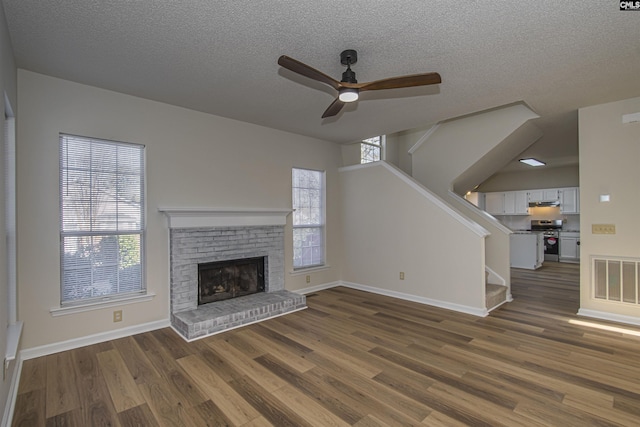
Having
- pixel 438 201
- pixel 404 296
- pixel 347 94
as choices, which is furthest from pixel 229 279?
pixel 438 201

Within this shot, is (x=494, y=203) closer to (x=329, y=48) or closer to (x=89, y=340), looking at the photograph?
(x=329, y=48)

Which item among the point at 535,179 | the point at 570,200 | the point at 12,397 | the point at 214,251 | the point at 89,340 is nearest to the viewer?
the point at 12,397

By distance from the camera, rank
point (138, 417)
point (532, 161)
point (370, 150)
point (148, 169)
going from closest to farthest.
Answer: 1. point (138, 417)
2. point (148, 169)
3. point (370, 150)
4. point (532, 161)

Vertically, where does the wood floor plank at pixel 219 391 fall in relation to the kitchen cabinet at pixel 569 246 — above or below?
below

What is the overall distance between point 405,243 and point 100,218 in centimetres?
412

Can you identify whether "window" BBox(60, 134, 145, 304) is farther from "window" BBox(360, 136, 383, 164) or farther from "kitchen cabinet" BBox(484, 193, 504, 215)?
"kitchen cabinet" BBox(484, 193, 504, 215)

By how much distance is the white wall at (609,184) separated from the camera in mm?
3699

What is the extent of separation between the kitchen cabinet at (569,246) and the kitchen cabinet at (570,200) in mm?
622

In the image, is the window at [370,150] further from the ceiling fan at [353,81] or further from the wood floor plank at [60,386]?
the wood floor plank at [60,386]

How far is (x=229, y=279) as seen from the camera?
4453 millimetres

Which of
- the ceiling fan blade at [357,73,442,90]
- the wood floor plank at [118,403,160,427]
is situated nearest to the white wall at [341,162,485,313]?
the ceiling fan blade at [357,73,442,90]

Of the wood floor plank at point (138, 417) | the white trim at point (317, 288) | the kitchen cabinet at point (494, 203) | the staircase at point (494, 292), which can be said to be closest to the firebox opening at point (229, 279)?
the white trim at point (317, 288)

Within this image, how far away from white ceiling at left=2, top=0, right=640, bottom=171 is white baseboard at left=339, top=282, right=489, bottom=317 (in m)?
2.68

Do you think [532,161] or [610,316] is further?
[532,161]
